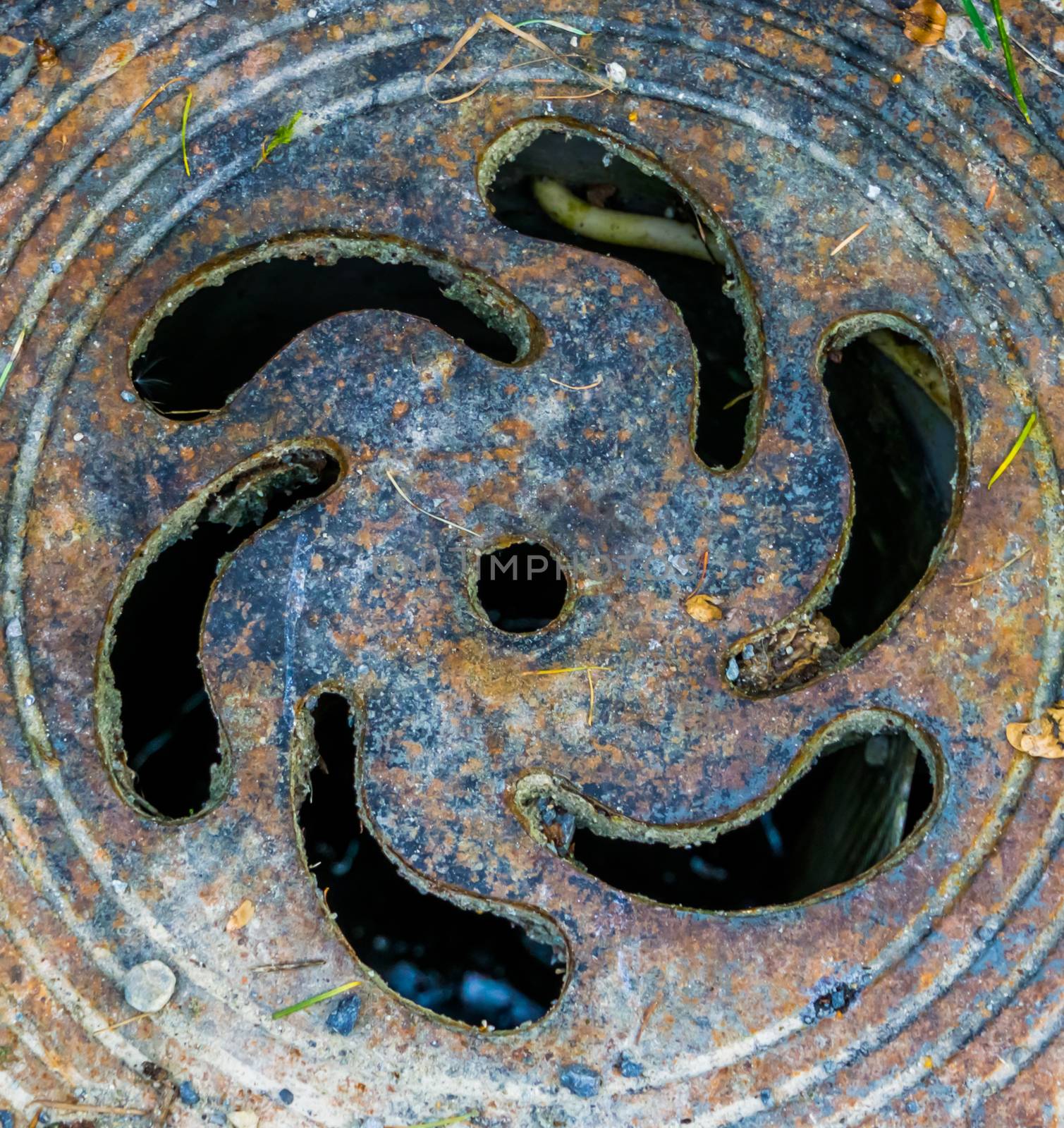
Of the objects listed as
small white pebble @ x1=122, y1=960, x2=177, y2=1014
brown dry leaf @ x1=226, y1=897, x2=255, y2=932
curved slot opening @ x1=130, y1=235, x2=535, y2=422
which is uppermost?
curved slot opening @ x1=130, y1=235, x2=535, y2=422

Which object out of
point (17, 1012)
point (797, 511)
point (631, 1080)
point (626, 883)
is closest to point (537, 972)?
point (626, 883)

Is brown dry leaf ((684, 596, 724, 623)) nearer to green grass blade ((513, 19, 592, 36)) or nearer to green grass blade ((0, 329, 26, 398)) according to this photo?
green grass blade ((513, 19, 592, 36))

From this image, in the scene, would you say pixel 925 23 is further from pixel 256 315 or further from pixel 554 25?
pixel 256 315

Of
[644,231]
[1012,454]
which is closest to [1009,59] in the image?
[1012,454]

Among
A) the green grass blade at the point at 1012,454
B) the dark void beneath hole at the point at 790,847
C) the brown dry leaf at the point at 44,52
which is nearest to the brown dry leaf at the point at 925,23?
the green grass blade at the point at 1012,454

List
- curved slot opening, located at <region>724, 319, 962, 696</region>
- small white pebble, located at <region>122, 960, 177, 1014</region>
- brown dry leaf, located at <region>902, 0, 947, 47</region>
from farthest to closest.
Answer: curved slot opening, located at <region>724, 319, 962, 696</region>, brown dry leaf, located at <region>902, 0, 947, 47</region>, small white pebble, located at <region>122, 960, 177, 1014</region>

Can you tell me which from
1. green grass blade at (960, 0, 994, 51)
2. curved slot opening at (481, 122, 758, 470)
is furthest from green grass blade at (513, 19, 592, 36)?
green grass blade at (960, 0, 994, 51)

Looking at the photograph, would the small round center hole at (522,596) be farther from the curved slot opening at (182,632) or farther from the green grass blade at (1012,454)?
the green grass blade at (1012,454)
